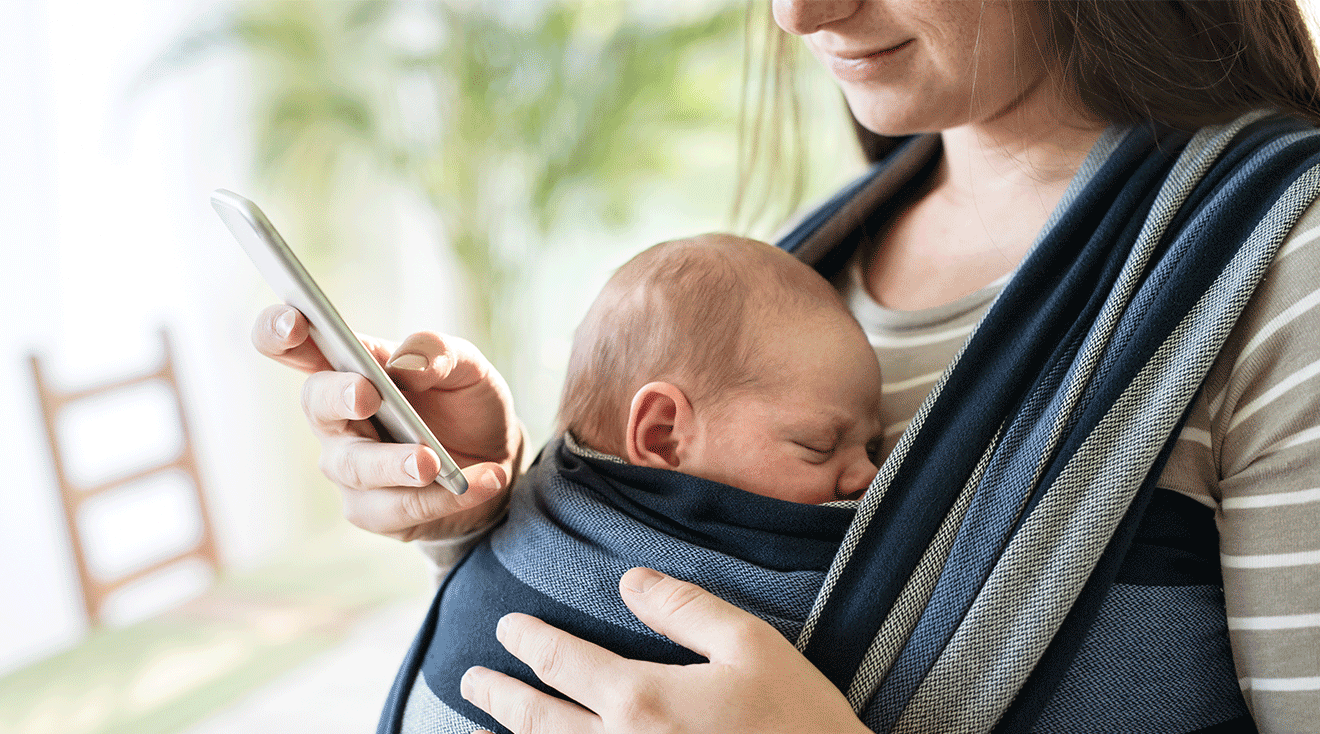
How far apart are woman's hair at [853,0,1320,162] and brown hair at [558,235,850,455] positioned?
13.7 inches

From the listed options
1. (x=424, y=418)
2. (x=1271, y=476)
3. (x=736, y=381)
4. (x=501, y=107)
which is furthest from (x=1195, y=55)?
(x=501, y=107)

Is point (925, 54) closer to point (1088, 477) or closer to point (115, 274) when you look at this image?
point (1088, 477)

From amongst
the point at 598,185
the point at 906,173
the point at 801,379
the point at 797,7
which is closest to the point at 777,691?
the point at 801,379

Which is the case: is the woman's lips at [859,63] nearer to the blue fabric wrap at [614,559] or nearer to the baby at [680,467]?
the baby at [680,467]

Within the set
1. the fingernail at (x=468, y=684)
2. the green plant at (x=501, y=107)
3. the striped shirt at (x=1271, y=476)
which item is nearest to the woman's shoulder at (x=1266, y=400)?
the striped shirt at (x=1271, y=476)

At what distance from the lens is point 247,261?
121 inches

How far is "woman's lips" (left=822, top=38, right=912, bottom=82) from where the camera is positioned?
3.04 ft

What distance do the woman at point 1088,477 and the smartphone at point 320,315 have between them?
0.06 feet

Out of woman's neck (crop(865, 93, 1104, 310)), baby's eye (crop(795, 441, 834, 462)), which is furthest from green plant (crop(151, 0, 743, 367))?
baby's eye (crop(795, 441, 834, 462))

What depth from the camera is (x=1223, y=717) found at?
750 mm

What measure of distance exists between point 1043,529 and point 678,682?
0.30m

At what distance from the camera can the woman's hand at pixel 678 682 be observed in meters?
0.65

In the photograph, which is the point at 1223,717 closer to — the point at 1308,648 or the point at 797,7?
the point at 1308,648

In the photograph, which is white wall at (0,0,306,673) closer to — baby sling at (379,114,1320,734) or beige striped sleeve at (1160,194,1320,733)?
baby sling at (379,114,1320,734)
